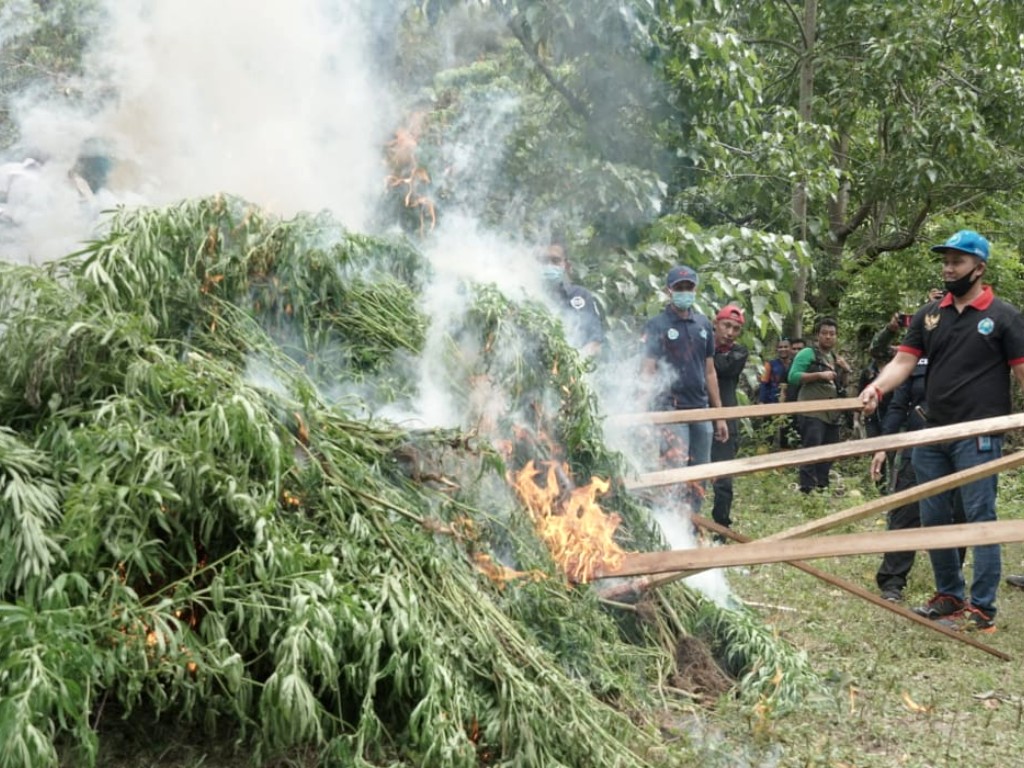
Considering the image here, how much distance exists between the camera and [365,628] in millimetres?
3459

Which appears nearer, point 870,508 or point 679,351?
point 870,508

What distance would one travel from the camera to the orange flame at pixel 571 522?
4.61 meters

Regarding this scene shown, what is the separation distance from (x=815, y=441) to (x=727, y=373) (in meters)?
2.27

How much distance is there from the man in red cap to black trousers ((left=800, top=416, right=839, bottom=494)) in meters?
2.03

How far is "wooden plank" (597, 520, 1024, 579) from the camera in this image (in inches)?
161

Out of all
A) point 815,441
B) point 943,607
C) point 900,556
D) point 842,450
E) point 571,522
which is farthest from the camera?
point 815,441

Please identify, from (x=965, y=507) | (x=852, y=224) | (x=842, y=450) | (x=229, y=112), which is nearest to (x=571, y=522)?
(x=842, y=450)

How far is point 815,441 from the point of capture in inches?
441

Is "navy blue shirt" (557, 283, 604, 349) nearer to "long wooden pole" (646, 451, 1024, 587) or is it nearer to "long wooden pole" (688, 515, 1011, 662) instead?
"long wooden pole" (688, 515, 1011, 662)

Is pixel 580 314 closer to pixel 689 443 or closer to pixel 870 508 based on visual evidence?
pixel 689 443

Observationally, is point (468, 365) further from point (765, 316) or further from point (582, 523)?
point (765, 316)

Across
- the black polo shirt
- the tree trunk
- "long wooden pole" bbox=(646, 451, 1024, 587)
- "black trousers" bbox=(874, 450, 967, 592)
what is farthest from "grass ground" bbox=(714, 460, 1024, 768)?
the tree trunk

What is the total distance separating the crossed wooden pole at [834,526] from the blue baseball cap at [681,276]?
5.59 ft

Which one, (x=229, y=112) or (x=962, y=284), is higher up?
(x=229, y=112)
